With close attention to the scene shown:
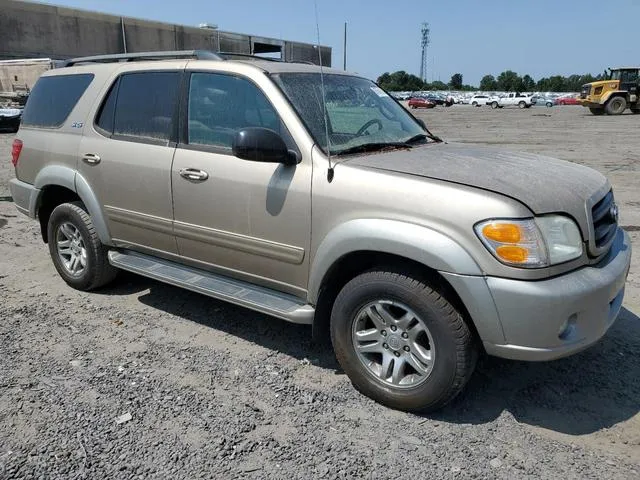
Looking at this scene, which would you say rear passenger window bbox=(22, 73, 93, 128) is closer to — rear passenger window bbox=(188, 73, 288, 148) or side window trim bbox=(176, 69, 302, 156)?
side window trim bbox=(176, 69, 302, 156)

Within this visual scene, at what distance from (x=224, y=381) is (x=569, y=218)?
2191 mm

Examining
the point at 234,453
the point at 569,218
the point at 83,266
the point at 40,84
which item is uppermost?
the point at 40,84

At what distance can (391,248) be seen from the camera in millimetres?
2957

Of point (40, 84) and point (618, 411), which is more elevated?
point (40, 84)

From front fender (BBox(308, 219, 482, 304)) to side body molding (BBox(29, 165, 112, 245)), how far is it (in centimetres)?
213

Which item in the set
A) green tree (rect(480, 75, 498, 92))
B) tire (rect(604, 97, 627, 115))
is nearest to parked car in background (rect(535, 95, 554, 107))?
tire (rect(604, 97, 627, 115))

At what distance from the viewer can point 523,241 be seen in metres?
2.70

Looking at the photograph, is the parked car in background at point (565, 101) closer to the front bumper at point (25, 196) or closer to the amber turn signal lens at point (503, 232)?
the front bumper at point (25, 196)

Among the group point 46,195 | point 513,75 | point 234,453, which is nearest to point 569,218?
point 234,453

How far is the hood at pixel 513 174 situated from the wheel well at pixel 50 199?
116 inches

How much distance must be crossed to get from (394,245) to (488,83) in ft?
435

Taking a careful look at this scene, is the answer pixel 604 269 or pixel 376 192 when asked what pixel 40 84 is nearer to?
pixel 376 192

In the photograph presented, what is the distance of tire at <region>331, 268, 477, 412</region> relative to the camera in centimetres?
291

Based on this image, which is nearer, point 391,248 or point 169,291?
point 391,248
